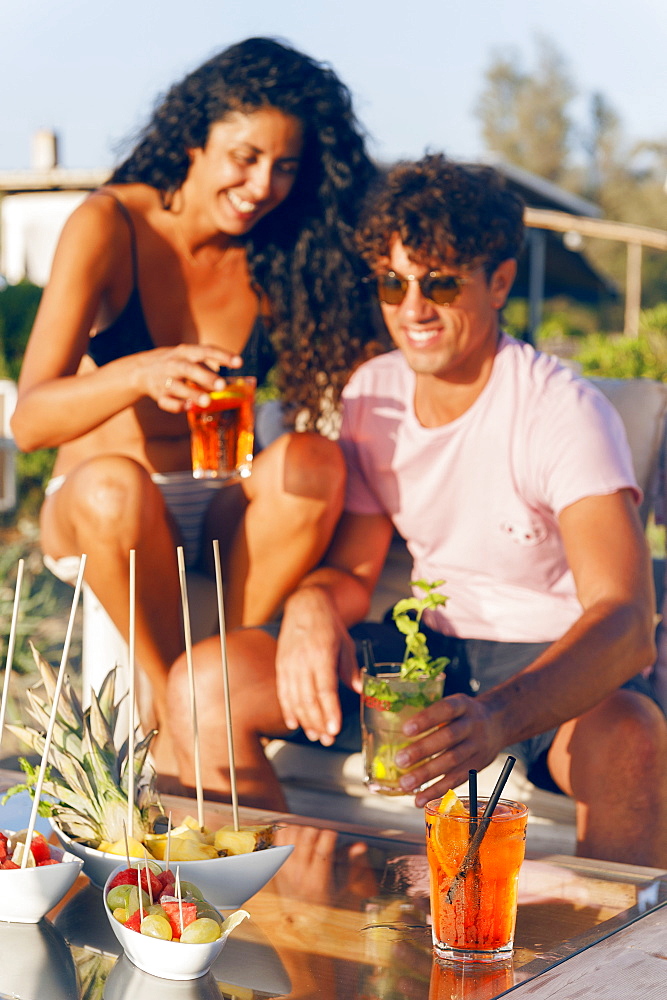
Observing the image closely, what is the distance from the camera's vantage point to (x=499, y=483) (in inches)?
96.0

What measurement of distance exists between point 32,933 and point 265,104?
202 cm

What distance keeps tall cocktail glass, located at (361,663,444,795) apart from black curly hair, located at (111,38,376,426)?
139 cm

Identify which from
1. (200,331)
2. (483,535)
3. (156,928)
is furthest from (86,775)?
(200,331)

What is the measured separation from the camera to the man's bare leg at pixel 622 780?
1997mm

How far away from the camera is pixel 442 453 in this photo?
8.32 feet

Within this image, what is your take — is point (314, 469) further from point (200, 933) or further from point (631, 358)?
point (631, 358)

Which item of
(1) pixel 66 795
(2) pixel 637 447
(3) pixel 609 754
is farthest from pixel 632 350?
(1) pixel 66 795

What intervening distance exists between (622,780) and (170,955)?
994 millimetres

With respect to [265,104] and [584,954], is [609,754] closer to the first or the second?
[584,954]

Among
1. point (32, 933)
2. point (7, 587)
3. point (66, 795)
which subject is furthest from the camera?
point (7, 587)

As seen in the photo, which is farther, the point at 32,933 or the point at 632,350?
the point at 632,350

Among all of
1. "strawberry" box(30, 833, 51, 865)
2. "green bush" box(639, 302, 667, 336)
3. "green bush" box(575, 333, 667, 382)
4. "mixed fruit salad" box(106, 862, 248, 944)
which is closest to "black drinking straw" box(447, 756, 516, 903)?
"mixed fruit salad" box(106, 862, 248, 944)

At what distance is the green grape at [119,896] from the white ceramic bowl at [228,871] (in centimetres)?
9

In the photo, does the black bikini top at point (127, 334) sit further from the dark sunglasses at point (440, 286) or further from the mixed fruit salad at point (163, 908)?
the mixed fruit salad at point (163, 908)
